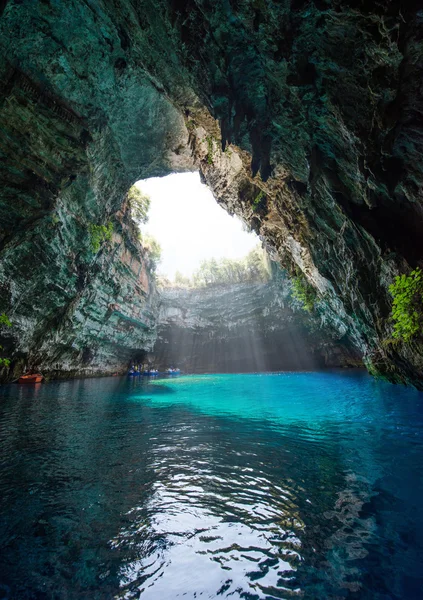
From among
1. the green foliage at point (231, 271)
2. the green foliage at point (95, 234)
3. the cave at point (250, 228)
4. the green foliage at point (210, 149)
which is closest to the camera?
the cave at point (250, 228)

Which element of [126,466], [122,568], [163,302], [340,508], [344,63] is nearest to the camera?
[122,568]

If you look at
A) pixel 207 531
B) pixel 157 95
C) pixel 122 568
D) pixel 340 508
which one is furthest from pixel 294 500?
pixel 157 95

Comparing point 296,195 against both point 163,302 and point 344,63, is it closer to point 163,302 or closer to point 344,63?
point 344,63

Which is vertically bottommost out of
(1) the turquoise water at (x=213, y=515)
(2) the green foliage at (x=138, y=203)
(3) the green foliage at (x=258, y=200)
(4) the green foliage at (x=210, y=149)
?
(1) the turquoise water at (x=213, y=515)

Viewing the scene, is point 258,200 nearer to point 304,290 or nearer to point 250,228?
point 250,228

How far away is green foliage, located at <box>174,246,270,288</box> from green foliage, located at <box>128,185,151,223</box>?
18.1 metres

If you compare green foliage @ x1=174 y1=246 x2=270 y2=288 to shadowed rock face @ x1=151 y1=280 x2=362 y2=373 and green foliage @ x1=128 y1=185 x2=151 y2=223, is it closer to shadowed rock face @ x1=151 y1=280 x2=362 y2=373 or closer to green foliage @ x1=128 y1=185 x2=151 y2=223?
shadowed rock face @ x1=151 y1=280 x2=362 y2=373

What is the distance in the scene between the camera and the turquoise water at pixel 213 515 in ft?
7.54

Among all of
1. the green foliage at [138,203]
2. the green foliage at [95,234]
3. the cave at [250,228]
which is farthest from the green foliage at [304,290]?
the green foliage at [138,203]

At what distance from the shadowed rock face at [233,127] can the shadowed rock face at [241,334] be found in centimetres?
2313

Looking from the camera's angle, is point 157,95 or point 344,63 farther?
point 157,95

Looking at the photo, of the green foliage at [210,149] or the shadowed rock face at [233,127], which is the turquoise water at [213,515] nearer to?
the shadowed rock face at [233,127]

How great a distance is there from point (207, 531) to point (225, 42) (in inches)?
382

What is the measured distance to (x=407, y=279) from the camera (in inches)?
335
